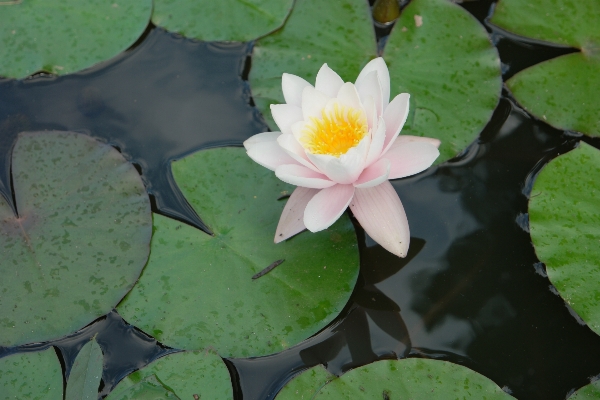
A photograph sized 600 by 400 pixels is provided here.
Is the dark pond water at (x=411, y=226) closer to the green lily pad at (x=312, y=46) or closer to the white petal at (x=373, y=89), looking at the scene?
the green lily pad at (x=312, y=46)

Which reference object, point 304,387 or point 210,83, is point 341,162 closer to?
point 304,387

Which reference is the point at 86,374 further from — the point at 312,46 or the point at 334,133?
the point at 312,46

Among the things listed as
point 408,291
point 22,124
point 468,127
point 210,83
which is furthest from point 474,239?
point 22,124

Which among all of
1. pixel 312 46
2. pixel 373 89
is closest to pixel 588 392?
pixel 373 89

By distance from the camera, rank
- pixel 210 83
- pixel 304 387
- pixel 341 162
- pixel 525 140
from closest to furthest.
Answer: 1. pixel 341 162
2. pixel 304 387
3. pixel 525 140
4. pixel 210 83

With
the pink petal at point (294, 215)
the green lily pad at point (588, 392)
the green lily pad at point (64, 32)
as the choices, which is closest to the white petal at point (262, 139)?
the pink petal at point (294, 215)

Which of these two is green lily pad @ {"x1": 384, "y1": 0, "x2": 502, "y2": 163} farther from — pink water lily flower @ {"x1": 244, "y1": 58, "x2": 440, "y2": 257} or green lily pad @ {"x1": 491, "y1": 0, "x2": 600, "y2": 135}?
pink water lily flower @ {"x1": 244, "y1": 58, "x2": 440, "y2": 257}
